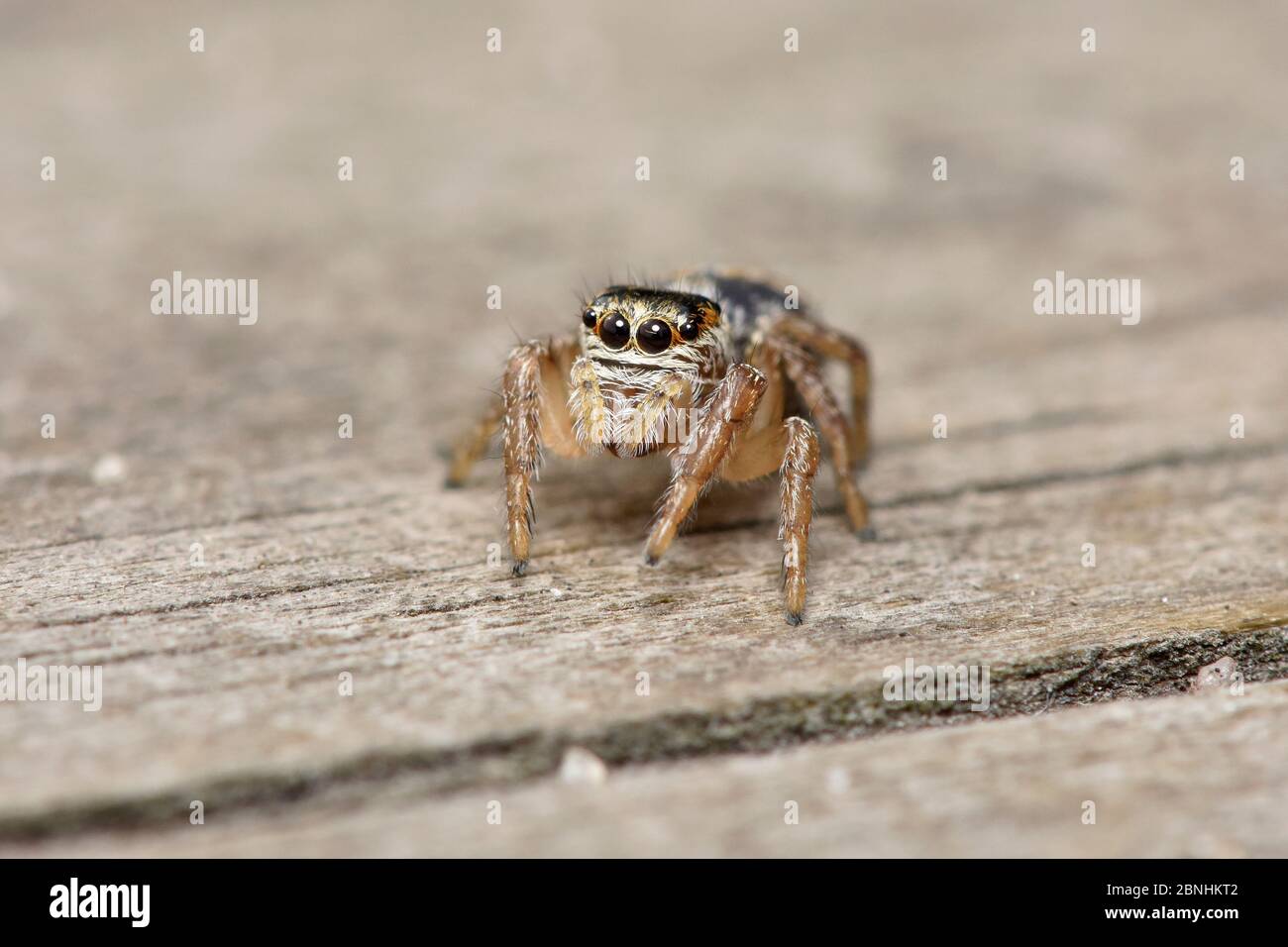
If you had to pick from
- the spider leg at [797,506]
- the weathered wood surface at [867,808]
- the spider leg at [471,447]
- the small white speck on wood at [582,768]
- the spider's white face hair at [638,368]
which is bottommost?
the weathered wood surface at [867,808]

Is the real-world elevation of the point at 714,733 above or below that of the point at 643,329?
below

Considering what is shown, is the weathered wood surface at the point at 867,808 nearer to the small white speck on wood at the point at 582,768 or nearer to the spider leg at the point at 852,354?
the small white speck on wood at the point at 582,768

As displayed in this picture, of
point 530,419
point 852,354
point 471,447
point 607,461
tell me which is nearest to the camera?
point 530,419

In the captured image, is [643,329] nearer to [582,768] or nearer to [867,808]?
[582,768]

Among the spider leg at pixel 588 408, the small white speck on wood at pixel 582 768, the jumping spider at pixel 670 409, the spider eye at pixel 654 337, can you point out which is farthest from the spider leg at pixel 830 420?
the small white speck on wood at pixel 582 768

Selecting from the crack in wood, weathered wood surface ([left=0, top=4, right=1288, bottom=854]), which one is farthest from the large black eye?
the crack in wood

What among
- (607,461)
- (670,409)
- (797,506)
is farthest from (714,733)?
(607,461)

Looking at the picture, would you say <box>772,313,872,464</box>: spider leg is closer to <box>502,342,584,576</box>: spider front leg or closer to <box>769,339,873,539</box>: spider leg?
<box>769,339,873,539</box>: spider leg
